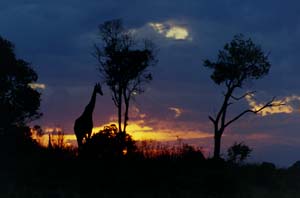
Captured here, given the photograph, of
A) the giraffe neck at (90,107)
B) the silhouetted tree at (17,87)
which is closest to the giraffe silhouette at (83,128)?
the giraffe neck at (90,107)

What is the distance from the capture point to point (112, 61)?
53.2 meters

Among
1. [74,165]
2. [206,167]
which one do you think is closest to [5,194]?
[74,165]

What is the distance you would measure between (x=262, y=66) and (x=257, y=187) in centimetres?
2320

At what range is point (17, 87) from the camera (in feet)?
170

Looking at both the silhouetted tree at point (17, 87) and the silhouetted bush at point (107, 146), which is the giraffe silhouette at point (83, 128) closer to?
the silhouetted bush at point (107, 146)

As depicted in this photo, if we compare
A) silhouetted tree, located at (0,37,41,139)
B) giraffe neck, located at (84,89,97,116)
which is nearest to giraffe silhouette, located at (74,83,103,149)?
giraffe neck, located at (84,89,97,116)

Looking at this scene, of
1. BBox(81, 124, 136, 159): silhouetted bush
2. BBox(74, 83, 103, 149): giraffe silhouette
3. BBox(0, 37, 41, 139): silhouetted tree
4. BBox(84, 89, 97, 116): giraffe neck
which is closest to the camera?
BBox(81, 124, 136, 159): silhouetted bush

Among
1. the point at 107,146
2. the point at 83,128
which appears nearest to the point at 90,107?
the point at 83,128

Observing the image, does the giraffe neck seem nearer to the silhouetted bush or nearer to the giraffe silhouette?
the giraffe silhouette

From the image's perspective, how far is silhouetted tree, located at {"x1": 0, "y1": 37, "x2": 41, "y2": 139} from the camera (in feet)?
163

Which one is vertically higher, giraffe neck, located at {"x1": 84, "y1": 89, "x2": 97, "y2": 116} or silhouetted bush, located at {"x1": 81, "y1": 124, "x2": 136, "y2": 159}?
giraffe neck, located at {"x1": 84, "y1": 89, "x2": 97, "y2": 116}

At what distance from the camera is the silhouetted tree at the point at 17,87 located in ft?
163

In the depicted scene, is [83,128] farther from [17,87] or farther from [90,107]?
[17,87]

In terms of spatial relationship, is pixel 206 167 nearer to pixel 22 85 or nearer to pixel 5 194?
pixel 5 194
